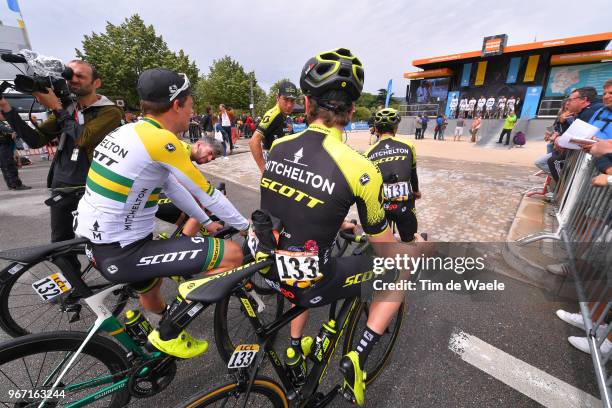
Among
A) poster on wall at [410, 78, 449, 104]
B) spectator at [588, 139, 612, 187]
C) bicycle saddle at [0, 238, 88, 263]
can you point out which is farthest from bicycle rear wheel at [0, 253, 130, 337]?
poster on wall at [410, 78, 449, 104]

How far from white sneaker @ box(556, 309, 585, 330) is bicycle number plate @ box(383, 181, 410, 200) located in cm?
209

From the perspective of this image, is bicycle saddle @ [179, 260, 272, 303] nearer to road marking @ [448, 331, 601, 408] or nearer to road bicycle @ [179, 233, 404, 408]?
road bicycle @ [179, 233, 404, 408]

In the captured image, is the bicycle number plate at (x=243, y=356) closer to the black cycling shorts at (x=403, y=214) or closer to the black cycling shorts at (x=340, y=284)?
the black cycling shorts at (x=340, y=284)

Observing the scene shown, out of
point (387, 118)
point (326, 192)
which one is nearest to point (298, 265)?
point (326, 192)

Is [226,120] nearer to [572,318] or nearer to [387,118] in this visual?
[387,118]

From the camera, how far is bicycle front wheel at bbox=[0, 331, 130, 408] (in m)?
1.56

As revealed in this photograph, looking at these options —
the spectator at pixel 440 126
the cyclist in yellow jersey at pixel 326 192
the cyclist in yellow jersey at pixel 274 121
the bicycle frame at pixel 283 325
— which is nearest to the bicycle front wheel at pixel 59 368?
the bicycle frame at pixel 283 325

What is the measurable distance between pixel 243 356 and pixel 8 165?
435 inches

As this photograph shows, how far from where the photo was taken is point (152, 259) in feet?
6.27

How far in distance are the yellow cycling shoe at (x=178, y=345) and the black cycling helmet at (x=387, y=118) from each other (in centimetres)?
304

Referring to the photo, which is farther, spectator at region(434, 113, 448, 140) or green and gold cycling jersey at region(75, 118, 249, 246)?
spectator at region(434, 113, 448, 140)

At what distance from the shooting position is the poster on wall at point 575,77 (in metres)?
21.9

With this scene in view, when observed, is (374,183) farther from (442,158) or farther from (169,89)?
(442,158)

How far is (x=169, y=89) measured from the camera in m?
1.95
